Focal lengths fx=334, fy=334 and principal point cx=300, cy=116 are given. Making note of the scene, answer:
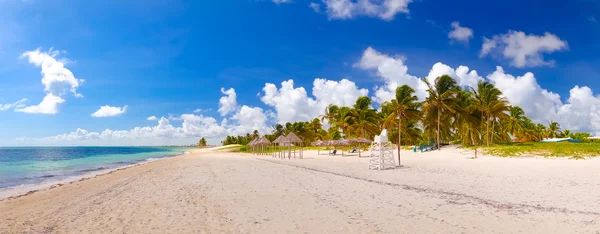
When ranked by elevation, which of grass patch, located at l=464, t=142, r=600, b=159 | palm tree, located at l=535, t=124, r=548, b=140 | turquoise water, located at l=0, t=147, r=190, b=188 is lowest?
turquoise water, located at l=0, t=147, r=190, b=188

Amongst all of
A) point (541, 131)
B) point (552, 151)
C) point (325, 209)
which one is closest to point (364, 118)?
point (552, 151)

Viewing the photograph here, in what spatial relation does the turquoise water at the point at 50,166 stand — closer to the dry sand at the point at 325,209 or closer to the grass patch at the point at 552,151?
the dry sand at the point at 325,209

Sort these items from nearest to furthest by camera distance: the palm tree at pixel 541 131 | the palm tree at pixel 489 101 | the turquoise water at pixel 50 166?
the turquoise water at pixel 50 166 → the palm tree at pixel 489 101 → the palm tree at pixel 541 131

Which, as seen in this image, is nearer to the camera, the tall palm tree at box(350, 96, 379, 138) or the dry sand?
the dry sand

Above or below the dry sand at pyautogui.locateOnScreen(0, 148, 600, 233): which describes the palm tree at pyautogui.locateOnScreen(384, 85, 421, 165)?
above

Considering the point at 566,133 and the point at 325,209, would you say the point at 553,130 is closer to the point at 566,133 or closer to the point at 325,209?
the point at 566,133

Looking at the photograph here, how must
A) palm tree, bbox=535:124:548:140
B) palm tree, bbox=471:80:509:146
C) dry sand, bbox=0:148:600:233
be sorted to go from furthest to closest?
palm tree, bbox=535:124:548:140 < palm tree, bbox=471:80:509:146 < dry sand, bbox=0:148:600:233

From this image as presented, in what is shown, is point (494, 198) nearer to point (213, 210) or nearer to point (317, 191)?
point (317, 191)

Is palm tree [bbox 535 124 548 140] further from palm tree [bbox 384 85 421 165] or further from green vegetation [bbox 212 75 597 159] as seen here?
palm tree [bbox 384 85 421 165]

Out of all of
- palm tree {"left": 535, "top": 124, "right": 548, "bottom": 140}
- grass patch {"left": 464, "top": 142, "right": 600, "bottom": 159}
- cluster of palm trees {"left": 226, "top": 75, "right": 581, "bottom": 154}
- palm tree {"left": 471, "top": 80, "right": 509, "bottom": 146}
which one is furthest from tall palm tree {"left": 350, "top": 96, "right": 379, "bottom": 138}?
palm tree {"left": 535, "top": 124, "right": 548, "bottom": 140}

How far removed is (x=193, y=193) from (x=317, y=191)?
359cm

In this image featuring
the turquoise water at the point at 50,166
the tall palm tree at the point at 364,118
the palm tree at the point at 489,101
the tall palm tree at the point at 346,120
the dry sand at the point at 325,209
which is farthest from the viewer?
the tall palm tree at the point at 346,120

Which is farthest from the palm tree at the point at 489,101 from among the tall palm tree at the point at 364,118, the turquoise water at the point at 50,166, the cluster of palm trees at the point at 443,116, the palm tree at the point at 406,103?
the turquoise water at the point at 50,166

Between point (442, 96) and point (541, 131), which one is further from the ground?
point (442, 96)
